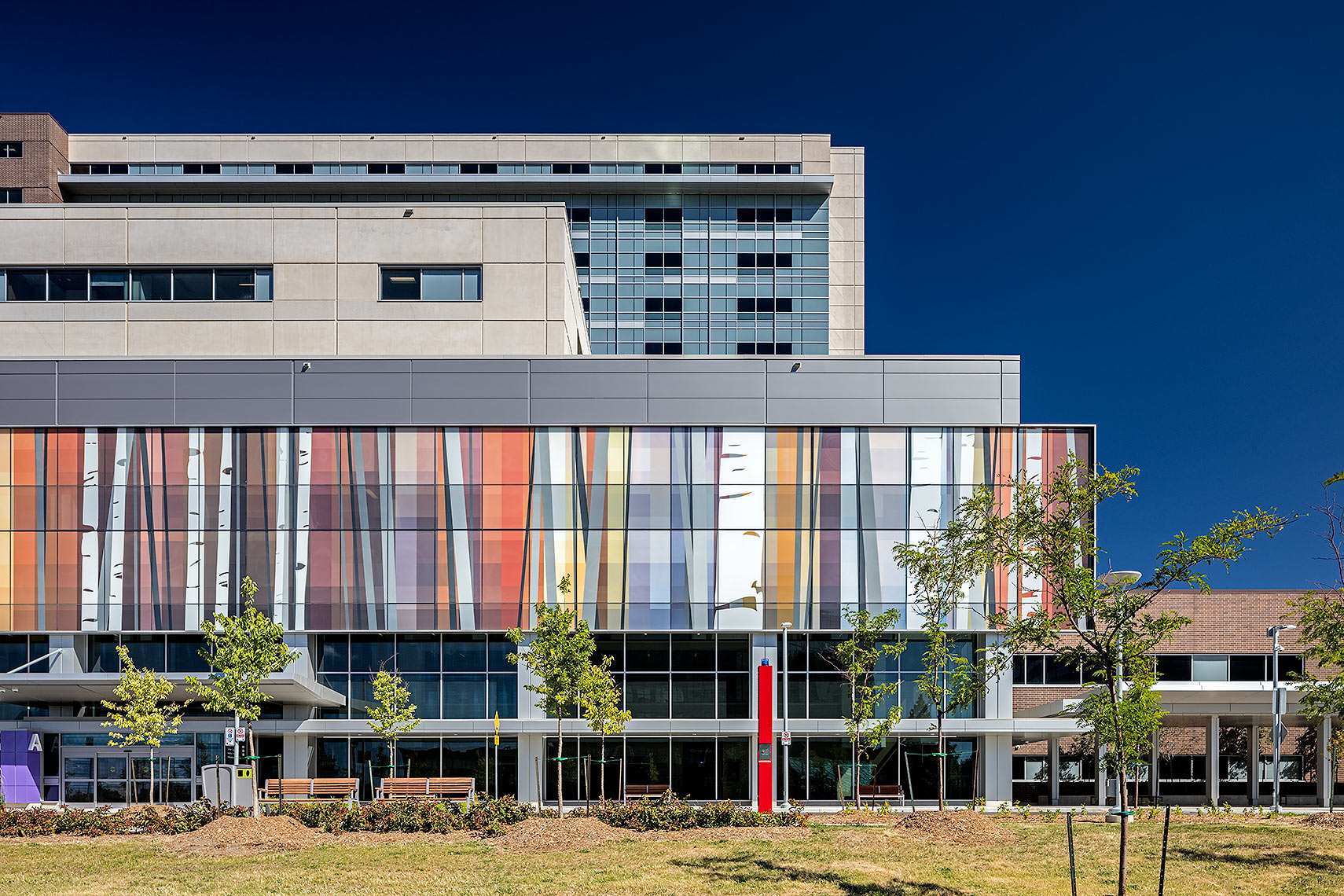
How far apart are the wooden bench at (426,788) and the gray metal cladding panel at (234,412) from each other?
12683 millimetres

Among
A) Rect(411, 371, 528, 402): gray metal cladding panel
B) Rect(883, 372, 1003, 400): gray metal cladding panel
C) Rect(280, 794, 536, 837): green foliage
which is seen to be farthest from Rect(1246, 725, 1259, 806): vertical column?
Rect(411, 371, 528, 402): gray metal cladding panel

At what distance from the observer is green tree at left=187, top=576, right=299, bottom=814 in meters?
30.4

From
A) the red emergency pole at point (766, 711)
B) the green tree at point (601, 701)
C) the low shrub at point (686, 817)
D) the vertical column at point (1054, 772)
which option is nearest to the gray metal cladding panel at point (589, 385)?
the green tree at point (601, 701)

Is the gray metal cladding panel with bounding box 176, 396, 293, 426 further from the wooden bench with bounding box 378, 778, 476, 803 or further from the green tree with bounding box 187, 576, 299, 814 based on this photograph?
the wooden bench with bounding box 378, 778, 476, 803

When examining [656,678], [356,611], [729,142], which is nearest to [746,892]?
[656,678]

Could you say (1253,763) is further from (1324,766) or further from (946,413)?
(946,413)

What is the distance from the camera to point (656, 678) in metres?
37.4

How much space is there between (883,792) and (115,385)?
97.9ft

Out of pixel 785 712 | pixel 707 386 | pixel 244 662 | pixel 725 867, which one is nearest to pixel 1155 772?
pixel 785 712

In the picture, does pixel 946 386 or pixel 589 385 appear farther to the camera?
pixel 589 385

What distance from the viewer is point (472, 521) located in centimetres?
3697

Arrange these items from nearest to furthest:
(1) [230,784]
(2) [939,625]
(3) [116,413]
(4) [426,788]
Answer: (1) [230,784], (2) [939,625], (4) [426,788], (3) [116,413]

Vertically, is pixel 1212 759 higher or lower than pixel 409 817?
lower

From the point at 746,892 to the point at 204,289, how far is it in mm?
31837
